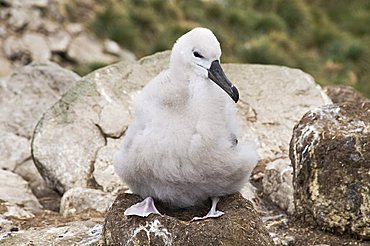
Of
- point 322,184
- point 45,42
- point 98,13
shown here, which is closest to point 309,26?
point 98,13

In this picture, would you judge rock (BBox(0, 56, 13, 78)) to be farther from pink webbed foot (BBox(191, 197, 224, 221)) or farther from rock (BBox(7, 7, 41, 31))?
pink webbed foot (BBox(191, 197, 224, 221))

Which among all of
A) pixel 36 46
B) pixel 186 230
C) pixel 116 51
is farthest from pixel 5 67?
pixel 186 230

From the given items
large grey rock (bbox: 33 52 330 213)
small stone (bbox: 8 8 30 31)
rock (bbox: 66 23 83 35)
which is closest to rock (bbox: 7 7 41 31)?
small stone (bbox: 8 8 30 31)

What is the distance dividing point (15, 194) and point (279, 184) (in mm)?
2279

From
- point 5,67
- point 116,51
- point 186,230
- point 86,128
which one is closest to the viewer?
point 186,230

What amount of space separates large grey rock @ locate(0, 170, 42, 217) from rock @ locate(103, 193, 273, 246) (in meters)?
1.86

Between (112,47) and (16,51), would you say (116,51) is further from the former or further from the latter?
(16,51)

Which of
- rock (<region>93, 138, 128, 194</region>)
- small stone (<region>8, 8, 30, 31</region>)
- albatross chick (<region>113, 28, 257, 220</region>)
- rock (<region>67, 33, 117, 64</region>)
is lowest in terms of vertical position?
rock (<region>67, 33, 117, 64</region>)

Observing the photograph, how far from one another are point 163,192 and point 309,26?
1400cm

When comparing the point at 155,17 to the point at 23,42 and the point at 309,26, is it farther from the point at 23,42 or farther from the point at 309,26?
the point at 309,26

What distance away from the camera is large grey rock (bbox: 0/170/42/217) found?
6.33 m

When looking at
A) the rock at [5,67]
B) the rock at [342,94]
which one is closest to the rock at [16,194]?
the rock at [342,94]

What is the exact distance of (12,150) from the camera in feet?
25.0

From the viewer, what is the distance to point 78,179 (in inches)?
266
